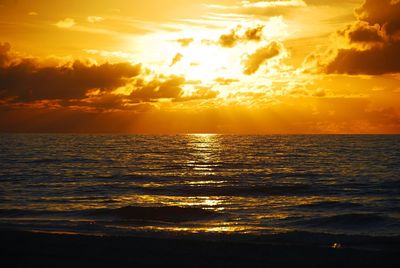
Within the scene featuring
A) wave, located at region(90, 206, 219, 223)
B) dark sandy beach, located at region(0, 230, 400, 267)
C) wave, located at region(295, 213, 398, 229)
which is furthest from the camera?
wave, located at region(90, 206, 219, 223)

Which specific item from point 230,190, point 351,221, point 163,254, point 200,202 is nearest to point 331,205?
point 351,221

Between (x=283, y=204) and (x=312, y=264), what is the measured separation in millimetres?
17425

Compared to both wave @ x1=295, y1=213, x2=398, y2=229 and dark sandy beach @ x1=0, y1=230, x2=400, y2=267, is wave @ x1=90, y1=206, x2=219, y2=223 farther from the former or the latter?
dark sandy beach @ x1=0, y1=230, x2=400, y2=267

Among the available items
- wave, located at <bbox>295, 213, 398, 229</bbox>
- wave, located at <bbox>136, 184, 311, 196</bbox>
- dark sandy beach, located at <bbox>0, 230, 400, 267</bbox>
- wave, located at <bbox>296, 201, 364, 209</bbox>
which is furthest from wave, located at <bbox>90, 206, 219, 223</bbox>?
wave, located at <bbox>136, 184, 311, 196</bbox>

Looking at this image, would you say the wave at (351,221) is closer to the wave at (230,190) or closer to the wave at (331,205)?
the wave at (331,205)

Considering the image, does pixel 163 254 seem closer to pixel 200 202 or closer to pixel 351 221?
pixel 351 221

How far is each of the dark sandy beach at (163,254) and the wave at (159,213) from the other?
808cm

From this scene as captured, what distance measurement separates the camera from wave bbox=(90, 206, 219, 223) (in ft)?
86.7

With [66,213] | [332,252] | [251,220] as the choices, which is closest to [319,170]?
[251,220]

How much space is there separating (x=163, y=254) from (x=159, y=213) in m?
12.1

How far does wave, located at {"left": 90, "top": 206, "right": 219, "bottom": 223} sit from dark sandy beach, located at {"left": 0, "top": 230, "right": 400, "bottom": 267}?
8.08 m

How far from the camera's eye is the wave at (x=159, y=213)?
26.4 metres

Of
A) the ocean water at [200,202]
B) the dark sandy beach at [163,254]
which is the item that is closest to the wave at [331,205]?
the ocean water at [200,202]

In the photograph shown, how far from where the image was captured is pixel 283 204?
3219 cm
